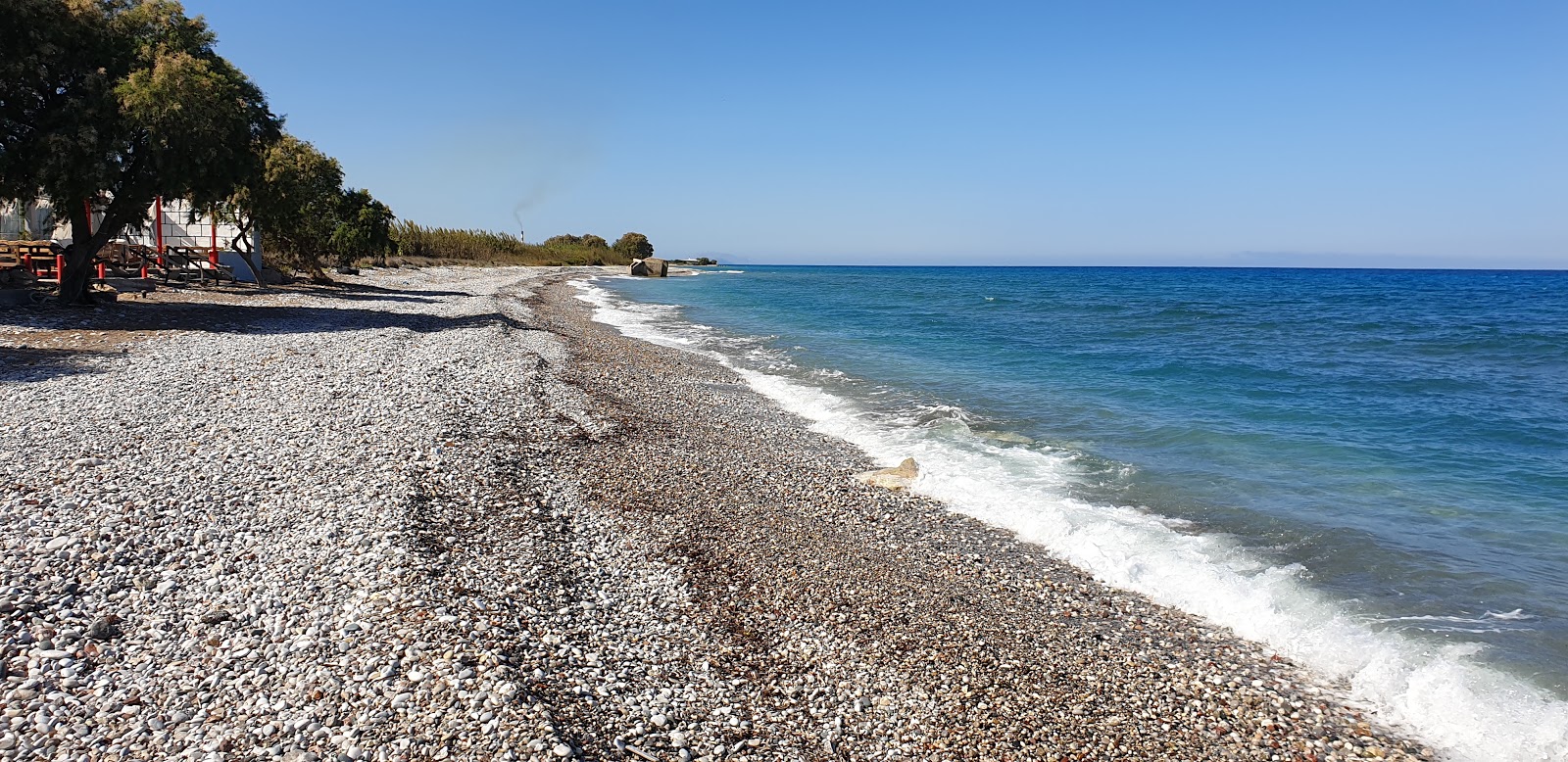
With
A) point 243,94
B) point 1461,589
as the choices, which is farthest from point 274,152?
point 1461,589

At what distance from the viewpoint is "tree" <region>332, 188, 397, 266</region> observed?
4141cm

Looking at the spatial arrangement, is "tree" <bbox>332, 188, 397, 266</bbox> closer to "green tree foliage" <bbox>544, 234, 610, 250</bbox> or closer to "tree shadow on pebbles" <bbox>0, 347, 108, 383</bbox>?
"tree shadow on pebbles" <bbox>0, 347, 108, 383</bbox>

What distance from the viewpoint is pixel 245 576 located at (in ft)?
20.1

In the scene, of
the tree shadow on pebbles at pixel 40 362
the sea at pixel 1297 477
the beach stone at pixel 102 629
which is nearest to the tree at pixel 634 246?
the sea at pixel 1297 477

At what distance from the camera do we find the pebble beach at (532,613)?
4.71 meters

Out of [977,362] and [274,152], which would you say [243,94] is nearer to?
[274,152]

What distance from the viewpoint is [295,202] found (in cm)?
3036

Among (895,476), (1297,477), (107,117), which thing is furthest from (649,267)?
(1297,477)

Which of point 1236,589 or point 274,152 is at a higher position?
point 274,152

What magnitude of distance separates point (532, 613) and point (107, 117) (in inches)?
754

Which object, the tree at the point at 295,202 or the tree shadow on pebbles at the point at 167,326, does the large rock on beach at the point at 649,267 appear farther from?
the tree shadow on pebbles at the point at 167,326

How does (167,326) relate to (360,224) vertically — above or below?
below

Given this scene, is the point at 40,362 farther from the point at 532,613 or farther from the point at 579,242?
the point at 579,242

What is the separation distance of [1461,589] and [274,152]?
3462cm
